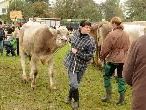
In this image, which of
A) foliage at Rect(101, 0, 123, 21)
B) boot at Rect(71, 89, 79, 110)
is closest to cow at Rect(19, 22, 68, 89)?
boot at Rect(71, 89, 79, 110)

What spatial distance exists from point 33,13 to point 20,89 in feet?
198

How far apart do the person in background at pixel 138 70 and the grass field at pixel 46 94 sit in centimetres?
549

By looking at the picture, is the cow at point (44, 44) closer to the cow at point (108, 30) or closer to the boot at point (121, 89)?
the boot at point (121, 89)

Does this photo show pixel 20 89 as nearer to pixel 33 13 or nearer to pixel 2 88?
pixel 2 88

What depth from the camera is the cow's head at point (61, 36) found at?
11477 millimetres

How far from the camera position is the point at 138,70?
4613 millimetres

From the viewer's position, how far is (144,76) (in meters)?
4.59

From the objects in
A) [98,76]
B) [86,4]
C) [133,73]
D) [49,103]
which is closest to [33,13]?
[86,4]

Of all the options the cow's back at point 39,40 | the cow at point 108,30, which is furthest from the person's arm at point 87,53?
the cow at point 108,30

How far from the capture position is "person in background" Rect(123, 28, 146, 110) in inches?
180

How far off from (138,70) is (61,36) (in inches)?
277

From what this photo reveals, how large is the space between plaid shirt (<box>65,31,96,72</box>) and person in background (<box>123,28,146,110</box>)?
15.7 ft

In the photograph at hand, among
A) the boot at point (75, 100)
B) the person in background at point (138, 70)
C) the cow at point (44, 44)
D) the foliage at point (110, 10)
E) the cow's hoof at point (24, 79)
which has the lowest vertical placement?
the foliage at point (110, 10)

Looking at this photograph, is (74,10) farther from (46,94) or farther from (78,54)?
(78,54)
